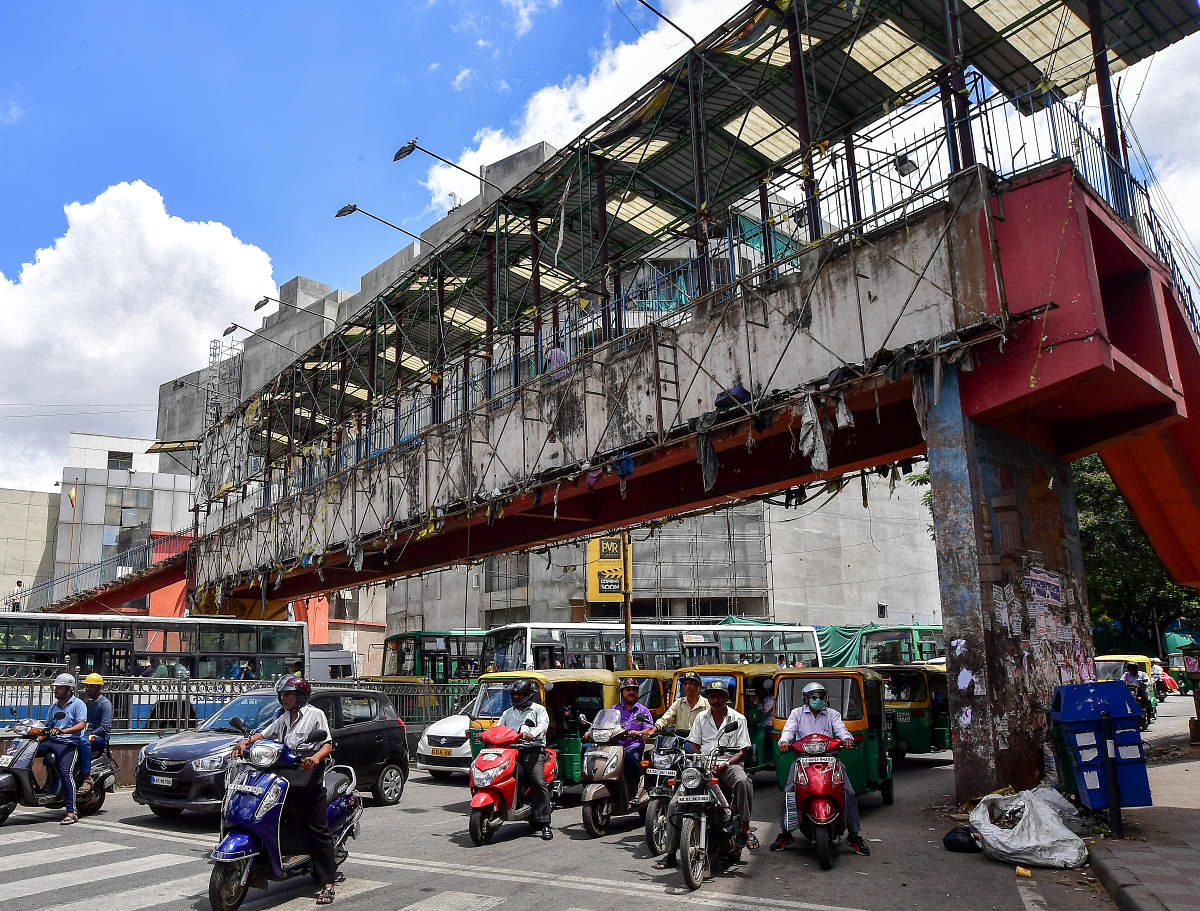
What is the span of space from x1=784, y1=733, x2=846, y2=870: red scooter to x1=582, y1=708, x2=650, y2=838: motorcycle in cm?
195

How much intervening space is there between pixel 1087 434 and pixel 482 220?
12497mm

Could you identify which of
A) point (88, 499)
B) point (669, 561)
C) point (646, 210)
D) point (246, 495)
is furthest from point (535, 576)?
point (88, 499)

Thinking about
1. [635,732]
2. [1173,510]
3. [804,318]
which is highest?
[804,318]

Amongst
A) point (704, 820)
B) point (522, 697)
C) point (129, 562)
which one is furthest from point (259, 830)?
point (129, 562)

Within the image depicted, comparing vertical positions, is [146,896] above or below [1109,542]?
below

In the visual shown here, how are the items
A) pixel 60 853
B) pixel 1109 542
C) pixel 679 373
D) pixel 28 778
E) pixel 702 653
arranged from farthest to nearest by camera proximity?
pixel 702 653 < pixel 1109 542 < pixel 679 373 < pixel 28 778 < pixel 60 853

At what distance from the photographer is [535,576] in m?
41.2

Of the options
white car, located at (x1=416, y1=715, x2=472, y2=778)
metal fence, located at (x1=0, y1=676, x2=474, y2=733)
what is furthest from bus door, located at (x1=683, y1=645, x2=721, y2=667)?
metal fence, located at (x1=0, y1=676, x2=474, y2=733)

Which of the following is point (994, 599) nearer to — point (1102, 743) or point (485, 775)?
point (1102, 743)

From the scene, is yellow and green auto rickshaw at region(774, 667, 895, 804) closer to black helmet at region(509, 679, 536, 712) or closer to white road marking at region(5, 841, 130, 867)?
black helmet at region(509, 679, 536, 712)

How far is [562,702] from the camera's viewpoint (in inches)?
512

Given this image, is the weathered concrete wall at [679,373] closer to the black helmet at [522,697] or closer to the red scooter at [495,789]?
the black helmet at [522,697]

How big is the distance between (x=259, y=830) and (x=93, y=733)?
642 cm

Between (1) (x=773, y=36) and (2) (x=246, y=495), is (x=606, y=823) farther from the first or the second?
(2) (x=246, y=495)
